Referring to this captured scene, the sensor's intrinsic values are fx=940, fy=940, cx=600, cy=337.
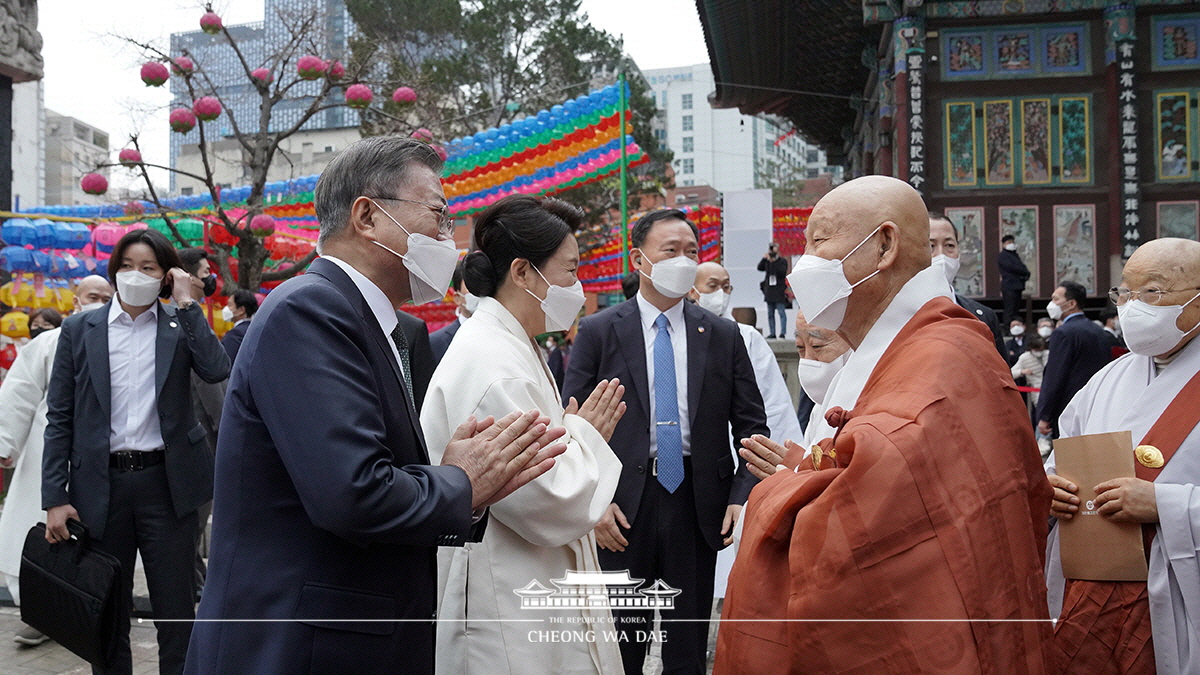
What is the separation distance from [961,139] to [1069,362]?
8316mm

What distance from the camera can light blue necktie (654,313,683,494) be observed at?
354cm

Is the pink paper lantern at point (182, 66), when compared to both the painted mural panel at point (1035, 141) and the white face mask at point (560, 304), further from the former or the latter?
the painted mural panel at point (1035, 141)

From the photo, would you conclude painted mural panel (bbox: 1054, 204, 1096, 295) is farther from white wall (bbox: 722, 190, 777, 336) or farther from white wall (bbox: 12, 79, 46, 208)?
white wall (bbox: 12, 79, 46, 208)

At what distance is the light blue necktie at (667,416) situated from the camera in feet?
11.6

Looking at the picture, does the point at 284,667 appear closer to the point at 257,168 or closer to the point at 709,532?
the point at 709,532

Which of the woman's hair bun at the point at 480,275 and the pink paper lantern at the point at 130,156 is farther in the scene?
the pink paper lantern at the point at 130,156

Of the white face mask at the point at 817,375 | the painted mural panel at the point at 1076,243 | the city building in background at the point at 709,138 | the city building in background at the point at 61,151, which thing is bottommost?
the white face mask at the point at 817,375

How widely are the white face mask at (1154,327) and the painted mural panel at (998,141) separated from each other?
12.0 m

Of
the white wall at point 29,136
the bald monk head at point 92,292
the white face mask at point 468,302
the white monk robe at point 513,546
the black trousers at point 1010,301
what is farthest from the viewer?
the white wall at point 29,136

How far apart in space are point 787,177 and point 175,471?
4089 centimetres

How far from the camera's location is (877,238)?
6.71 ft

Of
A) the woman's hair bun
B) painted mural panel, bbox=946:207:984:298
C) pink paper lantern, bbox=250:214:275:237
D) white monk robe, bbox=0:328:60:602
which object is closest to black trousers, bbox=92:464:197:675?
white monk robe, bbox=0:328:60:602

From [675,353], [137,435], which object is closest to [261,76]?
[137,435]

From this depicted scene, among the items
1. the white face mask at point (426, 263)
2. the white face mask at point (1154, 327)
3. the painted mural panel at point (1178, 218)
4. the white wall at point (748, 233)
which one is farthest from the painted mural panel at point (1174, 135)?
the white face mask at point (426, 263)
